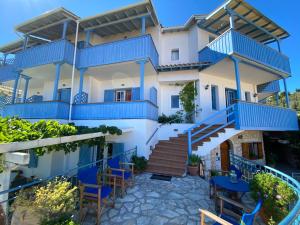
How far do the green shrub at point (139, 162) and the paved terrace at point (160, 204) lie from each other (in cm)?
92

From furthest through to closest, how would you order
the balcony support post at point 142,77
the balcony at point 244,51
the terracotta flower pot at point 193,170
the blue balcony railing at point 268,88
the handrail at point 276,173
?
1. the blue balcony railing at point 268,88
2. the balcony support post at point 142,77
3. the balcony at point 244,51
4. the terracotta flower pot at point 193,170
5. the handrail at point 276,173

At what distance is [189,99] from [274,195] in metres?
7.86

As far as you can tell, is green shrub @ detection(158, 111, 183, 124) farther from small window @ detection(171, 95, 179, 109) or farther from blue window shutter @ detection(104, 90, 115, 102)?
blue window shutter @ detection(104, 90, 115, 102)

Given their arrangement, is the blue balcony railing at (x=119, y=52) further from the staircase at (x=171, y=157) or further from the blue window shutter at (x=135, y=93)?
the staircase at (x=171, y=157)

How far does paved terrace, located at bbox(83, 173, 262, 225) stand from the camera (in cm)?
424

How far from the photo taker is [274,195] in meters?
4.29

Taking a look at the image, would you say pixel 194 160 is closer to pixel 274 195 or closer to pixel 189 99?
pixel 274 195

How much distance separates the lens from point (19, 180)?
8.07 m

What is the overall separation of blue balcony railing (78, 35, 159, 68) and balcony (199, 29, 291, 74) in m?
3.70

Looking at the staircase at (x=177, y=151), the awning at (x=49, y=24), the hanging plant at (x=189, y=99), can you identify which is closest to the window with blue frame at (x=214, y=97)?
the hanging plant at (x=189, y=99)

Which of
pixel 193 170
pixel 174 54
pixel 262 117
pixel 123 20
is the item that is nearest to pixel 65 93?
pixel 123 20

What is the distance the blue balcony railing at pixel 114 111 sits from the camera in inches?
343

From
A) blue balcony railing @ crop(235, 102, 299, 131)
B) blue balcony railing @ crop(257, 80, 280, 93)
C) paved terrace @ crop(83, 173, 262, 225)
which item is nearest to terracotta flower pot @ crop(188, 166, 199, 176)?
→ paved terrace @ crop(83, 173, 262, 225)

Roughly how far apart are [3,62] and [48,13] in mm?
8265
